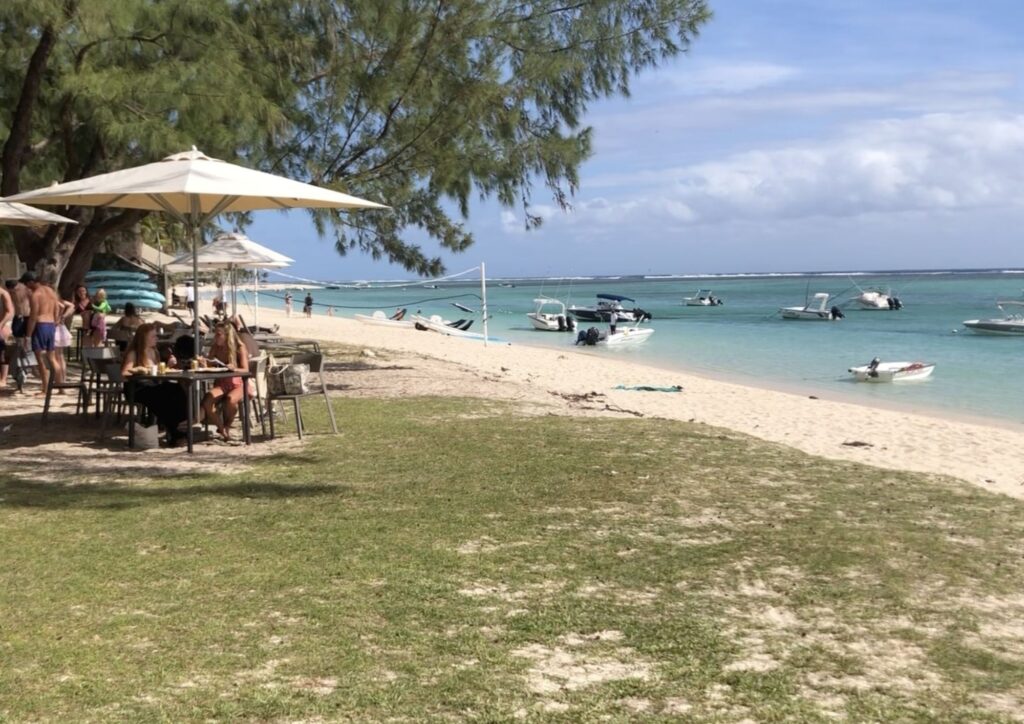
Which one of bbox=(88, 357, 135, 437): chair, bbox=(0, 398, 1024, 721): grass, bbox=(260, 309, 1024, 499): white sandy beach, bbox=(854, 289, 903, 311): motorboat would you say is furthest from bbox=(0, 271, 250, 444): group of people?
bbox=(854, 289, 903, 311): motorboat

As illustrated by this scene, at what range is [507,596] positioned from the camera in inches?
169

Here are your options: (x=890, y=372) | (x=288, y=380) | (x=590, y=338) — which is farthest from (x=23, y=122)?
(x=590, y=338)

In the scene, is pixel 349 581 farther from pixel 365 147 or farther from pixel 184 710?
pixel 365 147

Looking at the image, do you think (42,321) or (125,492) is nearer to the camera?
(125,492)

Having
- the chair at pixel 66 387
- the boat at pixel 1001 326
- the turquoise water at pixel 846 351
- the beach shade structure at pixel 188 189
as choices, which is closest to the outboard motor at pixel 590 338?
the turquoise water at pixel 846 351

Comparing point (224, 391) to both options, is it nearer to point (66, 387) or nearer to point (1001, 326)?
point (66, 387)

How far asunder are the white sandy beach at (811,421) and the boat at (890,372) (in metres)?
3.50

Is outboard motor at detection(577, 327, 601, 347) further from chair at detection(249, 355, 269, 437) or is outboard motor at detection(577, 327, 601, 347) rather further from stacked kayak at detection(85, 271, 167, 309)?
chair at detection(249, 355, 269, 437)

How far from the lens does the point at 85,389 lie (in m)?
8.79

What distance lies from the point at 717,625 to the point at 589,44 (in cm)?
1055

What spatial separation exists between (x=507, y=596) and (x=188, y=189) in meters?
4.05

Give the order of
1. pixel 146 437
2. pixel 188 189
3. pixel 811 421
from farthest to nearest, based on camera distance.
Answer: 1. pixel 811 421
2. pixel 146 437
3. pixel 188 189

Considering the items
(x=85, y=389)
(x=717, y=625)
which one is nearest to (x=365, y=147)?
(x=85, y=389)

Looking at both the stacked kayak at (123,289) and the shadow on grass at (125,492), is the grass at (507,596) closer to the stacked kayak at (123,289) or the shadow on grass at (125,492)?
the shadow on grass at (125,492)
